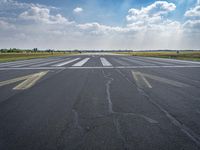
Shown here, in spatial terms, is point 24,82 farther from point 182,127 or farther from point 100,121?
point 182,127

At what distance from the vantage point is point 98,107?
4.21 m

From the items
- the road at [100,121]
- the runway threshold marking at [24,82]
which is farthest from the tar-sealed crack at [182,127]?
the runway threshold marking at [24,82]

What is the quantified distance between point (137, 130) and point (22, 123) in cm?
218

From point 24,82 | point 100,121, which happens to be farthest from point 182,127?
point 24,82

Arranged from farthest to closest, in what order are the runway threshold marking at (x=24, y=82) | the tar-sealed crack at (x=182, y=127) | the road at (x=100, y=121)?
the runway threshold marking at (x=24, y=82) → the tar-sealed crack at (x=182, y=127) → the road at (x=100, y=121)

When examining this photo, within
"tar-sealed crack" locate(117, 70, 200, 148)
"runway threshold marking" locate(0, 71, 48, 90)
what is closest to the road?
"tar-sealed crack" locate(117, 70, 200, 148)

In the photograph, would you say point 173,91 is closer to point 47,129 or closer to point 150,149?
point 150,149

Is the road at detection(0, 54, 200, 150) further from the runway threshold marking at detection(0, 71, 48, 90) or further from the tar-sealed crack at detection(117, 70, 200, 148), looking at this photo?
the runway threshold marking at detection(0, 71, 48, 90)

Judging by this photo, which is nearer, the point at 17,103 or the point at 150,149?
the point at 150,149

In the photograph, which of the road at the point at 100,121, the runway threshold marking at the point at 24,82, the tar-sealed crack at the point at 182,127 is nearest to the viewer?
the road at the point at 100,121

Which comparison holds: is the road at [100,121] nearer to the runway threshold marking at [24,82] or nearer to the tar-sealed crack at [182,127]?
the tar-sealed crack at [182,127]

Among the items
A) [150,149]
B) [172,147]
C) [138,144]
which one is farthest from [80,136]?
[172,147]

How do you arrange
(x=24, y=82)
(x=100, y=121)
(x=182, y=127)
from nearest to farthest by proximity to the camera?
(x=182, y=127) < (x=100, y=121) < (x=24, y=82)

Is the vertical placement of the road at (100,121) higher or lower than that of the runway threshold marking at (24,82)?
lower
